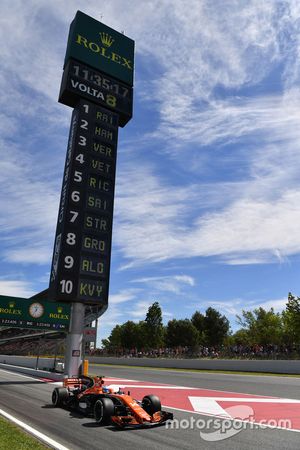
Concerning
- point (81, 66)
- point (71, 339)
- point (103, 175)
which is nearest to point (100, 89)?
→ point (81, 66)

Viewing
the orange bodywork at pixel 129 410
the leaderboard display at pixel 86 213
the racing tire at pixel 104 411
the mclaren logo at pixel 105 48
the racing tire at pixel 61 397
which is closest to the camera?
the orange bodywork at pixel 129 410

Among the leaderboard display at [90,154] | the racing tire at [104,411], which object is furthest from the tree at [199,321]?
the racing tire at [104,411]

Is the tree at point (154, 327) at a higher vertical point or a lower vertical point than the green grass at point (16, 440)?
higher

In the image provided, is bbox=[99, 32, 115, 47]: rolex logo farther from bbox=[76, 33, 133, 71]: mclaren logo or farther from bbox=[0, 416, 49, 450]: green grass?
bbox=[0, 416, 49, 450]: green grass

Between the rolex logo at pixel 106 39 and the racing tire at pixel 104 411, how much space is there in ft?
86.4

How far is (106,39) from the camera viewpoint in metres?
28.9

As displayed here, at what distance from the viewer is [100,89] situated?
26.9 metres

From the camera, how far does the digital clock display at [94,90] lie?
25.8m

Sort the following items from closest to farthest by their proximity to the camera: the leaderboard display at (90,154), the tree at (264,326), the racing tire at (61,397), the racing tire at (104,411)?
the racing tire at (104,411)
the racing tire at (61,397)
the leaderboard display at (90,154)
the tree at (264,326)

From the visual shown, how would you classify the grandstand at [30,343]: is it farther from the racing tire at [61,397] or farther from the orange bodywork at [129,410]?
the orange bodywork at [129,410]

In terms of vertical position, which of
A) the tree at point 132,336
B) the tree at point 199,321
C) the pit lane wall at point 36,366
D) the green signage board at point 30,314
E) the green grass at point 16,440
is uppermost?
the tree at point 199,321

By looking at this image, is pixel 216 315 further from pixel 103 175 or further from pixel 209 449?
pixel 209 449

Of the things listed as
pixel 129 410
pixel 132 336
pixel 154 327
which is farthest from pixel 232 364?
pixel 132 336

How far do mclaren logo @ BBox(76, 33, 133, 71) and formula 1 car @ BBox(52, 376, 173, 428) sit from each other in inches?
945
